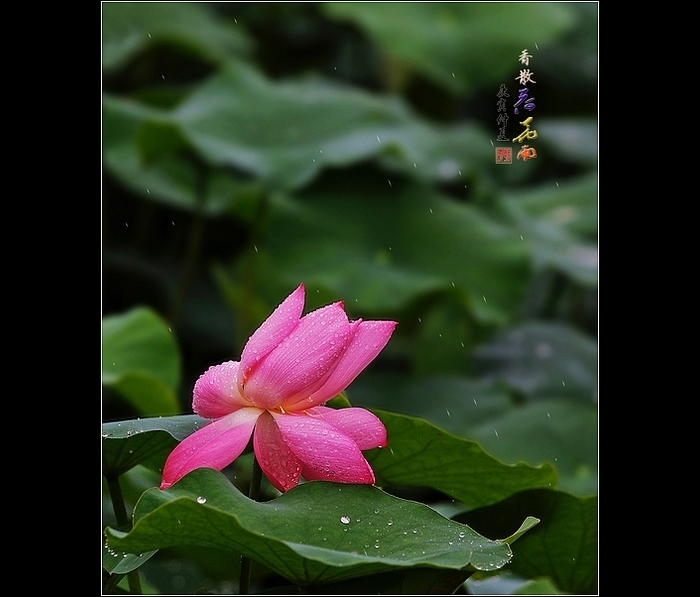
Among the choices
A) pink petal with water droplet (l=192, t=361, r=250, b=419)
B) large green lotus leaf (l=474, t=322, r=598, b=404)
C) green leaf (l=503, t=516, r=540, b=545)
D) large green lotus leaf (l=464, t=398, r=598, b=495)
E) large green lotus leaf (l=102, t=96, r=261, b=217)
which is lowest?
large green lotus leaf (l=464, t=398, r=598, b=495)

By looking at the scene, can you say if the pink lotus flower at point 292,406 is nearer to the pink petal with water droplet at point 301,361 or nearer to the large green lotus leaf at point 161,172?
the pink petal with water droplet at point 301,361

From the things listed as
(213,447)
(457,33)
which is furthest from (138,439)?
(457,33)

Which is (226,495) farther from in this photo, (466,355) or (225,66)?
(225,66)

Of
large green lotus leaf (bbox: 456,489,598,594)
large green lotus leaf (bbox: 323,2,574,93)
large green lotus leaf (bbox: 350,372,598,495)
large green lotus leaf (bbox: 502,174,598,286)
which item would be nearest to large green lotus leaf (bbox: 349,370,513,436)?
large green lotus leaf (bbox: 350,372,598,495)

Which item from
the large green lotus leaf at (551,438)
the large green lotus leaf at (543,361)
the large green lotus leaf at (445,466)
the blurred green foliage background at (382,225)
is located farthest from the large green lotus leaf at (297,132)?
the large green lotus leaf at (445,466)

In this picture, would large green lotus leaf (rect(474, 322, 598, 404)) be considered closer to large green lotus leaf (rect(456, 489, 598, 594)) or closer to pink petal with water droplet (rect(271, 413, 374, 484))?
large green lotus leaf (rect(456, 489, 598, 594))
